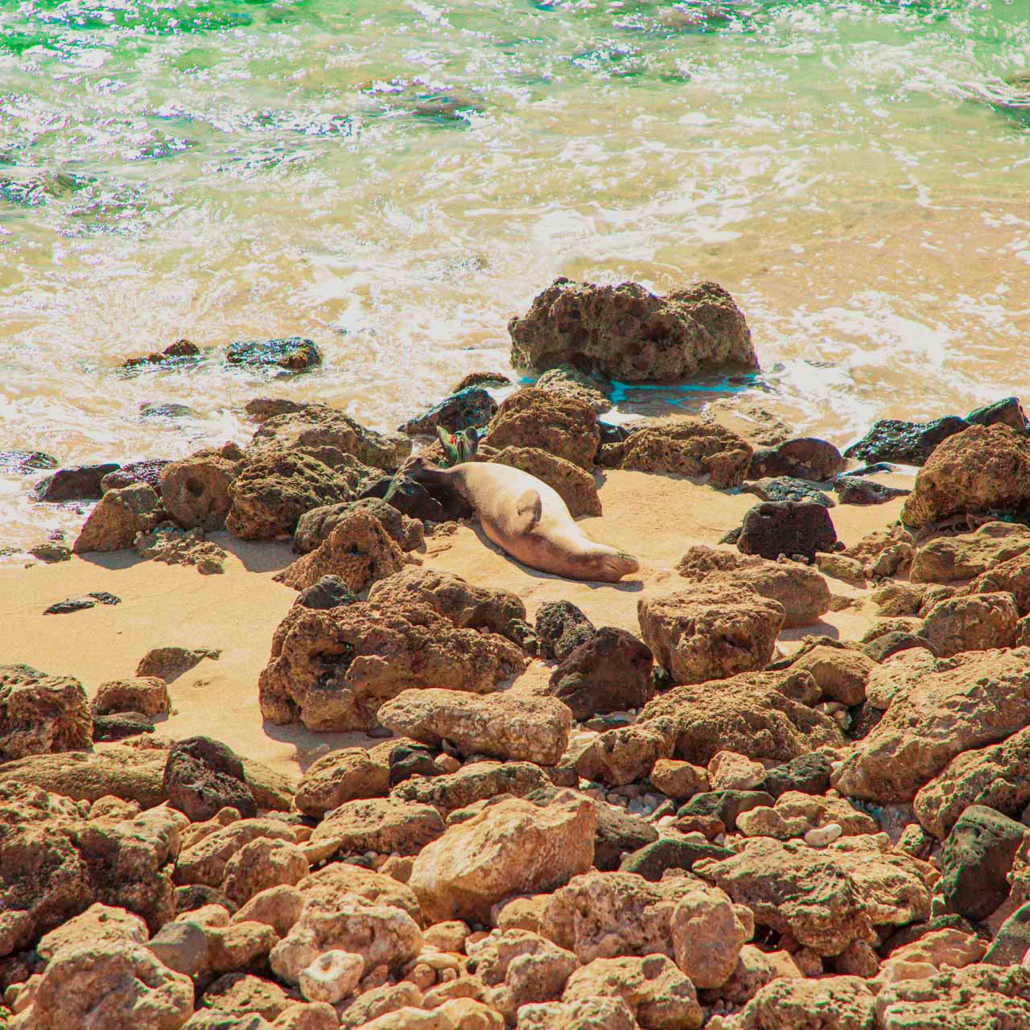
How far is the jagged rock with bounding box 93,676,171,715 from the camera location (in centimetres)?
466

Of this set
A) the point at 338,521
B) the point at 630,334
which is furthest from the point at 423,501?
the point at 630,334

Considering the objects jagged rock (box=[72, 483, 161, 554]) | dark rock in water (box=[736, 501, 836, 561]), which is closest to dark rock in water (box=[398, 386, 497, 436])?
jagged rock (box=[72, 483, 161, 554])

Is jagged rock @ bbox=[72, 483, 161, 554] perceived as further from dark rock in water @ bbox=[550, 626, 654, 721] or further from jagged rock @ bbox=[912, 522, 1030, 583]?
jagged rock @ bbox=[912, 522, 1030, 583]

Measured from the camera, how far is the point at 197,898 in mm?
2988

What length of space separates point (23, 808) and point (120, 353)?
8602 millimetres

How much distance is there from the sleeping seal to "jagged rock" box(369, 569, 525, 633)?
83 centimetres

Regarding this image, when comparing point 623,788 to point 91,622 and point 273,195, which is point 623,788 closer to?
point 91,622

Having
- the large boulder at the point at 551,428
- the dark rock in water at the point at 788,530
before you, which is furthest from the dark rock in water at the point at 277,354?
the dark rock in water at the point at 788,530

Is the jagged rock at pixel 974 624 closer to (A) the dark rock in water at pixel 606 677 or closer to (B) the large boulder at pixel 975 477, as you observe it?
(A) the dark rock in water at pixel 606 677

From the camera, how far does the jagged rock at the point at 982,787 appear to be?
3.12 meters

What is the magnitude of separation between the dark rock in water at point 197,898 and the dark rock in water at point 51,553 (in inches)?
170

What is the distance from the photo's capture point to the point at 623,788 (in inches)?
145

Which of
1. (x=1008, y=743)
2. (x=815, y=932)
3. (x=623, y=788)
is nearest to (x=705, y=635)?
A: (x=623, y=788)

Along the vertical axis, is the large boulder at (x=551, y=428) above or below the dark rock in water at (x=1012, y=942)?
below
